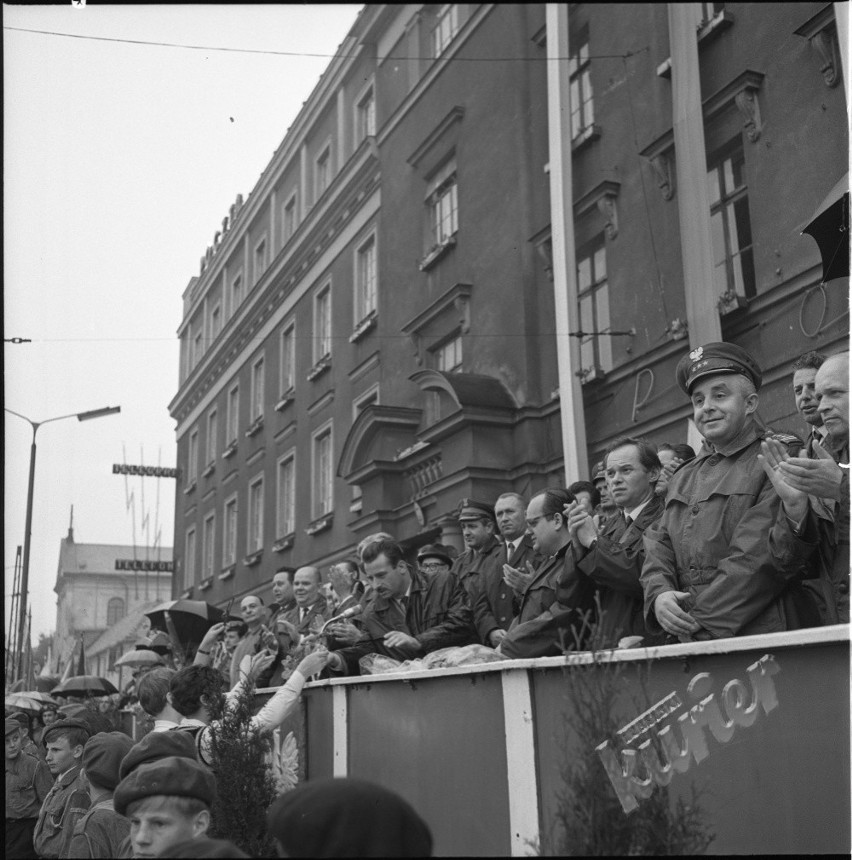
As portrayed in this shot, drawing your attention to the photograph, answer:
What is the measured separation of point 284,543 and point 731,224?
1229 cm

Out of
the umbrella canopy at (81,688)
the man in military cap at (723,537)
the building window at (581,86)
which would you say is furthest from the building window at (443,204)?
the man in military cap at (723,537)

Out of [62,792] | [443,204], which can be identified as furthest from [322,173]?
[62,792]

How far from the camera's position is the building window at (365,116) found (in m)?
18.0

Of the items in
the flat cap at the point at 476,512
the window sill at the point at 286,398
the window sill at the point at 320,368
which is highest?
the window sill at the point at 320,368

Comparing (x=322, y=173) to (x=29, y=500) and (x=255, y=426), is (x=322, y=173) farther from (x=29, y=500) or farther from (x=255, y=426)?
(x=29, y=500)

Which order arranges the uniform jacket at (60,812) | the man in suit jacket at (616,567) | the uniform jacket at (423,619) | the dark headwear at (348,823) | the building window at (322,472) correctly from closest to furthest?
the dark headwear at (348,823) → the man in suit jacket at (616,567) → the uniform jacket at (60,812) → the uniform jacket at (423,619) → the building window at (322,472)

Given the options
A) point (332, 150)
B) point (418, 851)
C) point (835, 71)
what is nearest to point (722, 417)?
point (418, 851)

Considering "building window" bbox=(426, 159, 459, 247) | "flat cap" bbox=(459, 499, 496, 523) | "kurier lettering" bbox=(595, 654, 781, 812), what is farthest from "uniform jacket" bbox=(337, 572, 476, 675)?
"building window" bbox=(426, 159, 459, 247)

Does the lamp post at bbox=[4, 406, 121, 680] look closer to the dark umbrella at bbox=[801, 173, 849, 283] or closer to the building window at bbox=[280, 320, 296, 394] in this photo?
the dark umbrella at bbox=[801, 173, 849, 283]

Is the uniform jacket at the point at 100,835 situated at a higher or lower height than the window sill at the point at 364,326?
lower

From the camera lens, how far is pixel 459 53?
15.0 meters

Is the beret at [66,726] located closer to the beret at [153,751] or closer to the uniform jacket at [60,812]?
the uniform jacket at [60,812]

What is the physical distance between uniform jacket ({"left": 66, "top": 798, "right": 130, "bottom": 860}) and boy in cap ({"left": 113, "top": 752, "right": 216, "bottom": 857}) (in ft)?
1.90

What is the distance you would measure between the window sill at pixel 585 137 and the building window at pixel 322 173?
799 cm
